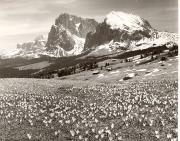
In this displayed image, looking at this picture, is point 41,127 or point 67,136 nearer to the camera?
point 67,136

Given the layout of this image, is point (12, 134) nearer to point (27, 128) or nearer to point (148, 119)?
point (27, 128)

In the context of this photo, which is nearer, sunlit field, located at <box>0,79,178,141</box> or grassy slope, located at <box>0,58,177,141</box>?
sunlit field, located at <box>0,79,178,141</box>

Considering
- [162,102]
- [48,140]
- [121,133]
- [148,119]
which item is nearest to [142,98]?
[162,102]

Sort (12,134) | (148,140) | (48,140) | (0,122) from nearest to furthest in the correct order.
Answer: (148,140) < (48,140) < (12,134) < (0,122)

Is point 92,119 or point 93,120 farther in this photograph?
point 92,119

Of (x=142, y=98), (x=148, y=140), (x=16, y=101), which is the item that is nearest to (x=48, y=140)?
(x=148, y=140)

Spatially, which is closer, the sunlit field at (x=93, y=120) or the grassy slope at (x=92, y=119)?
the sunlit field at (x=93, y=120)

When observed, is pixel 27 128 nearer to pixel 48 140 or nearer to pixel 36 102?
pixel 48 140

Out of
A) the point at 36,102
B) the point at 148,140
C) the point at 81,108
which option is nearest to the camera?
the point at 148,140

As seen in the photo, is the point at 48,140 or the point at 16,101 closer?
the point at 48,140
